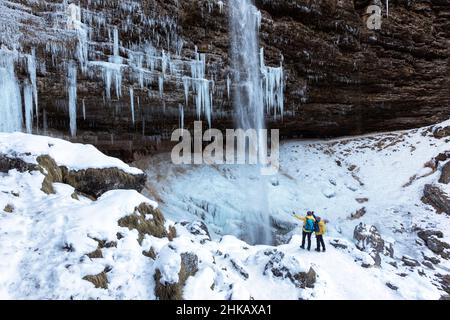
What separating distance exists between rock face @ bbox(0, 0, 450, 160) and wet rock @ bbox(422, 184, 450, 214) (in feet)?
20.4

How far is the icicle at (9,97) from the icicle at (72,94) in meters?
1.60

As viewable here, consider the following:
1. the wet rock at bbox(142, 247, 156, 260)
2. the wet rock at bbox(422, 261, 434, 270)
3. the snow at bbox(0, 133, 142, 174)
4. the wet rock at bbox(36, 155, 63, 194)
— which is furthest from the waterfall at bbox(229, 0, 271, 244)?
the wet rock at bbox(142, 247, 156, 260)

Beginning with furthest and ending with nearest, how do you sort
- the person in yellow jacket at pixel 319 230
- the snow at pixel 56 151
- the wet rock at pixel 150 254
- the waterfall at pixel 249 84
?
the waterfall at pixel 249 84 → the person in yellow jacket at pixel 319 230 → the snow at pixel 56 151 → the wet rock at pixel 150 254

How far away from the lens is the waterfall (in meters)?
13.3

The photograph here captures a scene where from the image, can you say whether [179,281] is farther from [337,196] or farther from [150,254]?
[337,196]

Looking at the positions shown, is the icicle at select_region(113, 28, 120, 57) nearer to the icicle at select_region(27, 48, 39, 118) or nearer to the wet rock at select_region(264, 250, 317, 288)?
the icicle at select_region(27, 48, 39, 118)

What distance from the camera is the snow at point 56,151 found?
7.53 meters

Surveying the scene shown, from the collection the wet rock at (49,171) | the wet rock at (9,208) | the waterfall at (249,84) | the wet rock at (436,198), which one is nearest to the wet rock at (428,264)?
the wet rock at (436,198)

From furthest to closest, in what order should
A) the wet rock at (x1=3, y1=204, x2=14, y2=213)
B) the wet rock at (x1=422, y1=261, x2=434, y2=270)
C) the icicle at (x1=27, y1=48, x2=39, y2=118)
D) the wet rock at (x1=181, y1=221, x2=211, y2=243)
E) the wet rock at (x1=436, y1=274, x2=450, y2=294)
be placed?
the icicle at (x1=27, y1=48, x2=39, y2=118), the wet rock at (x1=422, y1=261, x2=434, y2=270), the wet rock at (x1=181, y1=221, x2=211, y2=243), the wet rock at (x1=436, y1=274, x2=450, y2=294), the wet rock at (x1=3, y1=204, x2=14, y2=213)

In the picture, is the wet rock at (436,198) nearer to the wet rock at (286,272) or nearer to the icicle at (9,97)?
the wet rock at (286,272)

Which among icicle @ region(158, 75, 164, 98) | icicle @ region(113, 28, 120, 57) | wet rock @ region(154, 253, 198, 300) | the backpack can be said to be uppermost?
icicle @ region(113, 28, 120, 57)

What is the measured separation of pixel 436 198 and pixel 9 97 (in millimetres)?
15070
